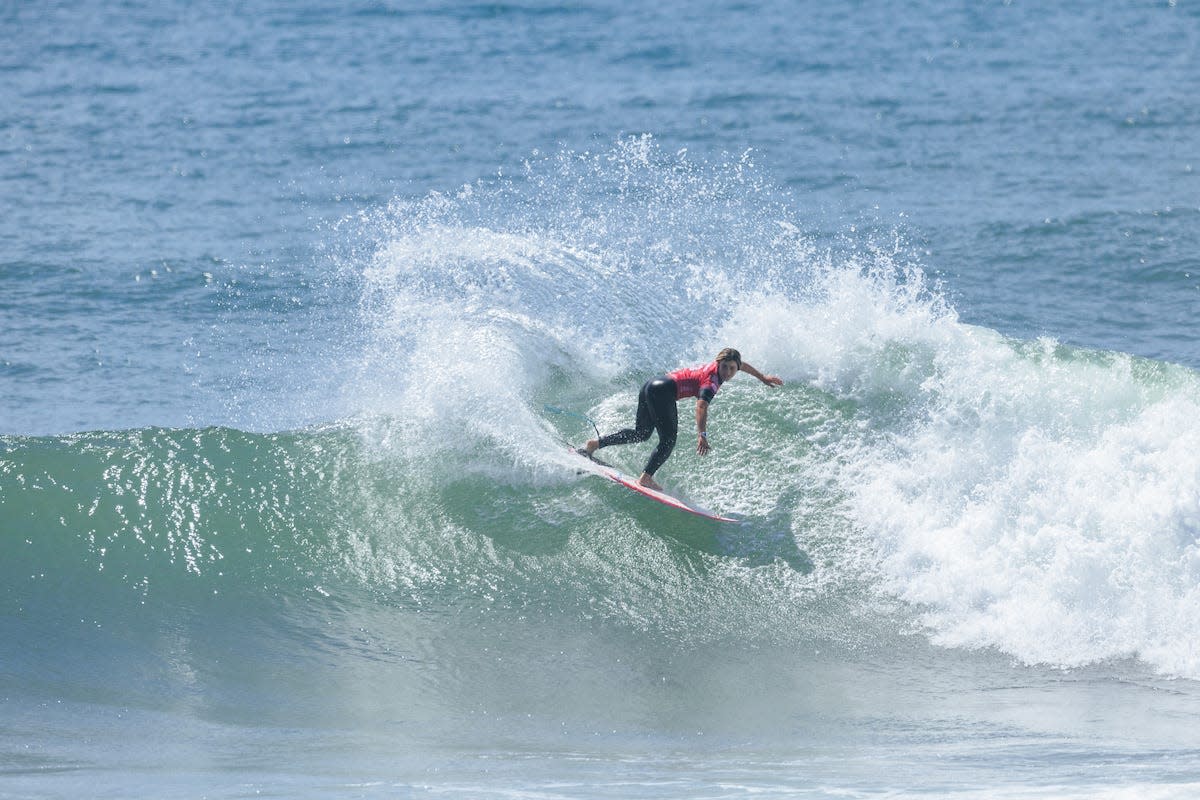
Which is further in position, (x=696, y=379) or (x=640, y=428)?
(x=640, y=428)

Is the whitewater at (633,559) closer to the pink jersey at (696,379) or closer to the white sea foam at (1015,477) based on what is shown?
the white sea foam at (1015,477)

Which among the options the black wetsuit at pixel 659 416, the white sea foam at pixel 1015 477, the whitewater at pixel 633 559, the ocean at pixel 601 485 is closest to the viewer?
A: the ocean at pixel 601 485

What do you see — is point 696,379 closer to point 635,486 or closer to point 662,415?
point 662,415

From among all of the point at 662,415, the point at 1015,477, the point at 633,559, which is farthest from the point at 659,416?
the point at 1015,477

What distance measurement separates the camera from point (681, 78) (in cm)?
2498

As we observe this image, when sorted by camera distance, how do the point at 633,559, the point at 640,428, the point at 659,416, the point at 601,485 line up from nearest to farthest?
the point at 633,559 < the point at 659,416 < the point at 640,428 < the point at 601,485

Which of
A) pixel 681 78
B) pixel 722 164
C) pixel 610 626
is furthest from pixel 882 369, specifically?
pixel 681 78

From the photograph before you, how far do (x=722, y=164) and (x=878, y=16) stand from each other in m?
10.9

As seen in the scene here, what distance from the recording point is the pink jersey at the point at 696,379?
31.4 feet

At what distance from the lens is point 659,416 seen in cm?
975

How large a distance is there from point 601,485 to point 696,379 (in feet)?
3.84

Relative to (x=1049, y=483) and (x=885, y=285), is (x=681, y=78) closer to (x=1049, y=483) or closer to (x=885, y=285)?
(x=885, y=285)

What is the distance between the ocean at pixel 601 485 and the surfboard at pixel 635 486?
0.55ft

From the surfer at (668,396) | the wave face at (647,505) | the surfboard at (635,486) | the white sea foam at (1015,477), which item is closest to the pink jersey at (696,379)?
the surfer at (668,396)
